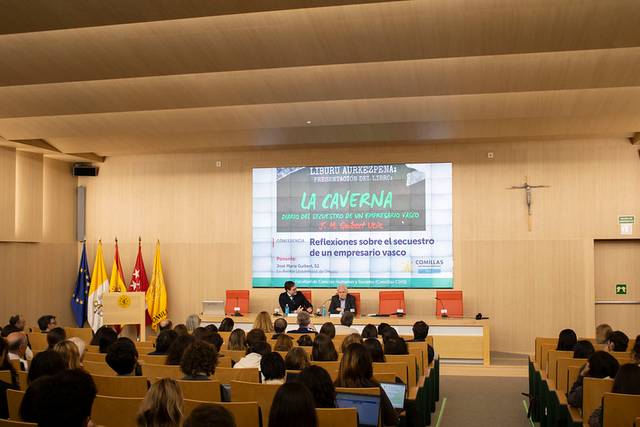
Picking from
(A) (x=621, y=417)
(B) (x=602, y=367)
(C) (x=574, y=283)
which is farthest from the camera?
(C) (x=574, y=283)

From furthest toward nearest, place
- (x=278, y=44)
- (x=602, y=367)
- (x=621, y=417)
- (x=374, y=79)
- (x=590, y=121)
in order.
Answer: (x=590, y=121)
(x=374, y=79)
(x=278, y=44)
(x=602, y=367)
(x=621, y=417)

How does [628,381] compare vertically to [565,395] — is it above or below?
above

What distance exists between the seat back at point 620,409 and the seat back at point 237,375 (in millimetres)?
2442

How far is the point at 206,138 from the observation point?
1338cm

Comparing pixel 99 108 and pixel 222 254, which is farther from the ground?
pixel 99 108

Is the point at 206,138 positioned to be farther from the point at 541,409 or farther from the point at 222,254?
the point at 541,409

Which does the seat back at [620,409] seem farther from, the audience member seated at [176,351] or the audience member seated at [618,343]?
the audience member seated at [176,351]

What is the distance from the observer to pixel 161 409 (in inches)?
124

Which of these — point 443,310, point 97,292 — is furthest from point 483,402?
point 97,292

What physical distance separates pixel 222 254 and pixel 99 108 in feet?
15.9

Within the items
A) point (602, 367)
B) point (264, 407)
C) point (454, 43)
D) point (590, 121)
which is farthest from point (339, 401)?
point (590, 121)

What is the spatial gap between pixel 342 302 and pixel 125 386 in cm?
785

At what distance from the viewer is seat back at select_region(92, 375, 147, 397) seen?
16.1 feet

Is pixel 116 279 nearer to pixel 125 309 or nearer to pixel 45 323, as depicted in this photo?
pixel 125 309
